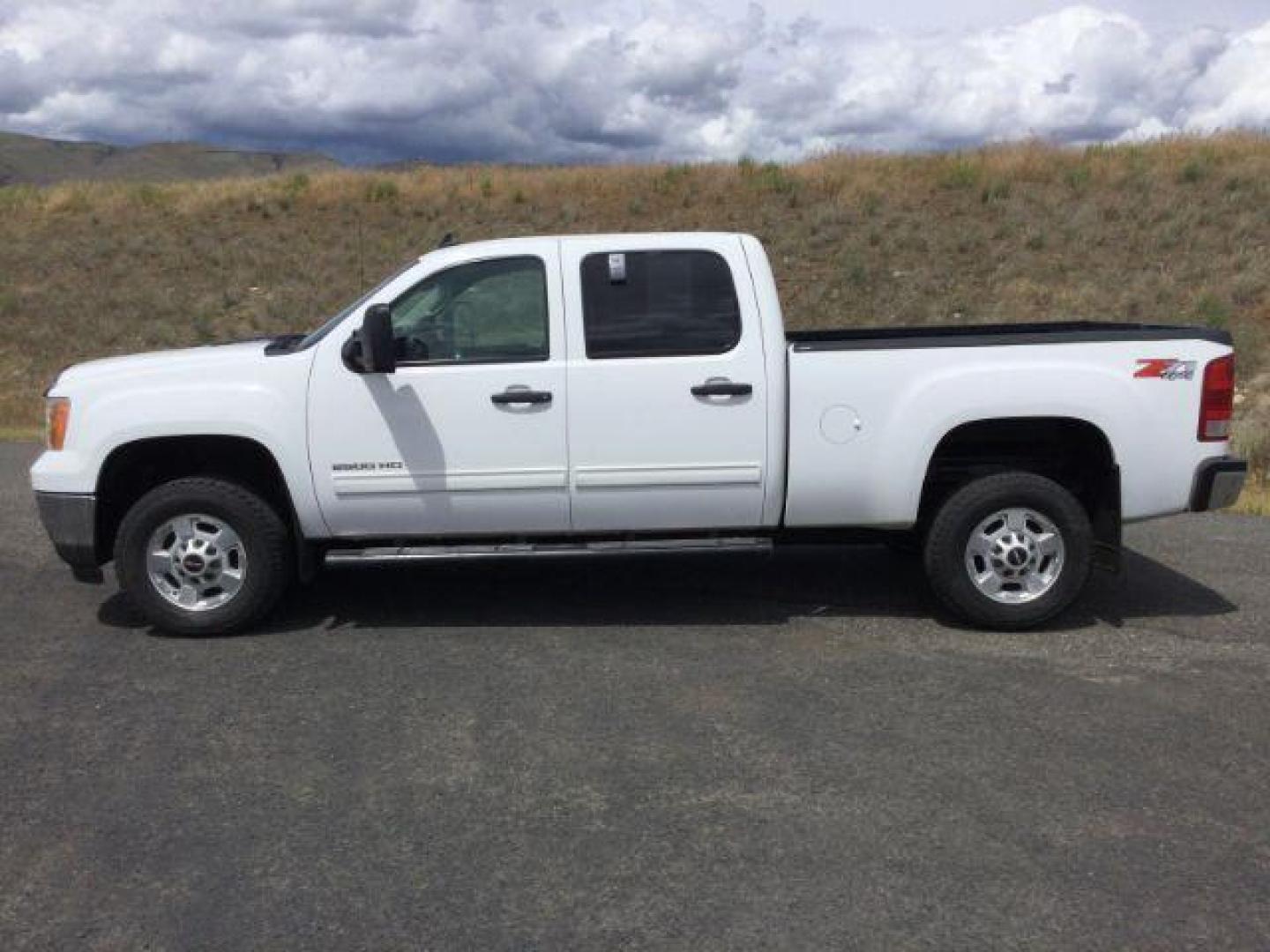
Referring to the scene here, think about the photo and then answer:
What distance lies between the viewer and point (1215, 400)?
602cm

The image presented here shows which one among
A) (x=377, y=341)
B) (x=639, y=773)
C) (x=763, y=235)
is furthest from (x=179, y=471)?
(x=763, y=235)

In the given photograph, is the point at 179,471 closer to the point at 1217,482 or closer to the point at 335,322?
the point at 335,322

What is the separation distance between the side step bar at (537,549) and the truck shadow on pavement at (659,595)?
12cm

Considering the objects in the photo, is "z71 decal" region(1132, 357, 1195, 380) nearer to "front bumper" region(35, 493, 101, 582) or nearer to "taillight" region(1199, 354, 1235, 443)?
"taillight" region(1199, 354, 1235, 443)

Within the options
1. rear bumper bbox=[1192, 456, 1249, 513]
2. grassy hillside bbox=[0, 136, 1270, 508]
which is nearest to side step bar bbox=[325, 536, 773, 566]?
rear bumper bbox=[1192, 456, 1249, 513]

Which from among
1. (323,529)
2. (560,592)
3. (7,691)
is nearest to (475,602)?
(560,592)

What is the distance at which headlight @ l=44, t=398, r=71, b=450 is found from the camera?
20.2ft

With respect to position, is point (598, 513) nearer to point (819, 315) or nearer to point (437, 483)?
point (437, 483)

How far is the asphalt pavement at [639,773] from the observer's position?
3576 mm

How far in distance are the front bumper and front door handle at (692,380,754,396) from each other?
3.02 metres

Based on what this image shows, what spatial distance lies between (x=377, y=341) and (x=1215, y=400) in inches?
158

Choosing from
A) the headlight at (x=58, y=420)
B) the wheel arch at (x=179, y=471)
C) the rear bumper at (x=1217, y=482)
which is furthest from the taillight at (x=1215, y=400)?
the headlight at (x=58, y=420)

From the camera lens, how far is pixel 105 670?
5.81m

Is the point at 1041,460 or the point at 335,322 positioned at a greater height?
the point at 335,322
